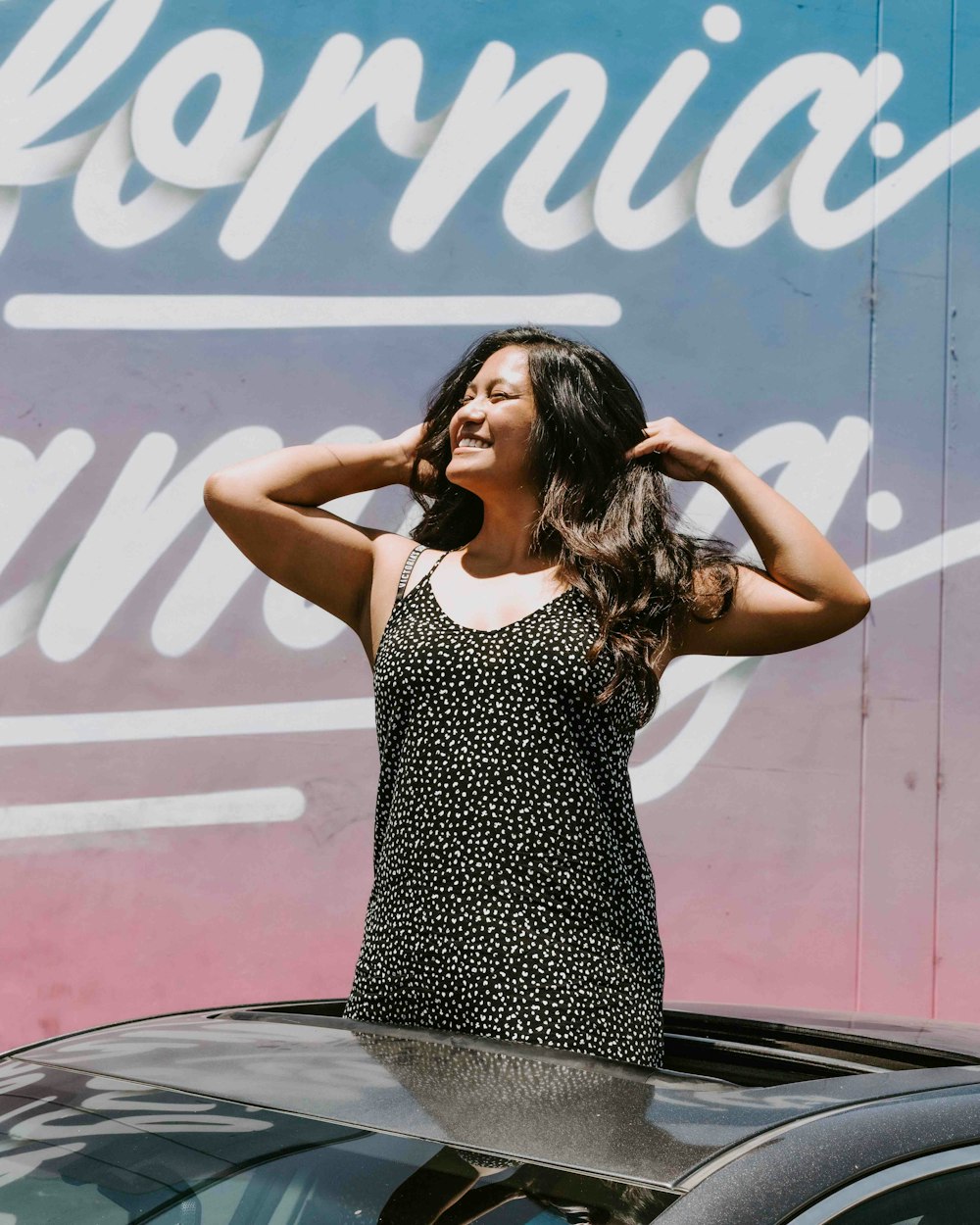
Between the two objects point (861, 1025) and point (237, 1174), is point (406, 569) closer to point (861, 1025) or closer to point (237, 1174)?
point (861, 1025)

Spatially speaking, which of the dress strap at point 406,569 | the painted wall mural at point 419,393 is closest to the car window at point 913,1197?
the dress strap at point 406,569

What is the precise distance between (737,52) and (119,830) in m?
3.03

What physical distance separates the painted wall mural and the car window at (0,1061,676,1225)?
2.62m

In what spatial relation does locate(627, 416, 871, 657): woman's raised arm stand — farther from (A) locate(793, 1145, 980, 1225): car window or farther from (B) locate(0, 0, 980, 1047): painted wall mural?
(B) locate(0, 0, 980, 1047): painted wall mural

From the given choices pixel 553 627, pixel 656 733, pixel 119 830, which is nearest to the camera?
pixel 553 627

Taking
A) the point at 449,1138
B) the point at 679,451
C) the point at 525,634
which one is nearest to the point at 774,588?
the point at 679,451

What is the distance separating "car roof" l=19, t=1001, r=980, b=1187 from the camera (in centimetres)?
148

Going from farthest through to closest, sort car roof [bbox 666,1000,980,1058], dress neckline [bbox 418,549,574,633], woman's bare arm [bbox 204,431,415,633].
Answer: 1. woman's bare arm [bbox 204,431,415,633]
2. dress neckline [bbox 418,549,574,633]
3. car roof [bbox 666,1000,980,1058]

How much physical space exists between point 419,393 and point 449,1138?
340cm

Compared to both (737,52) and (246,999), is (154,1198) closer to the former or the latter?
(246,999)

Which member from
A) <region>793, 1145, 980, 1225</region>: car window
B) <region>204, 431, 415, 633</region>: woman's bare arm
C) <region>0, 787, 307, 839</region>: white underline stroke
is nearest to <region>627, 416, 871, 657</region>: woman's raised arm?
→ <region>204, 431, 415, 633</region>: woman's bare arm

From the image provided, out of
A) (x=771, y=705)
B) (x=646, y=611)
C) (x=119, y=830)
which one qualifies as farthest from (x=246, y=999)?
(x=646, y=611)

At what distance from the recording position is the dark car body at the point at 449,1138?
56.0 inches

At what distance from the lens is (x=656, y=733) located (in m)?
4.86
